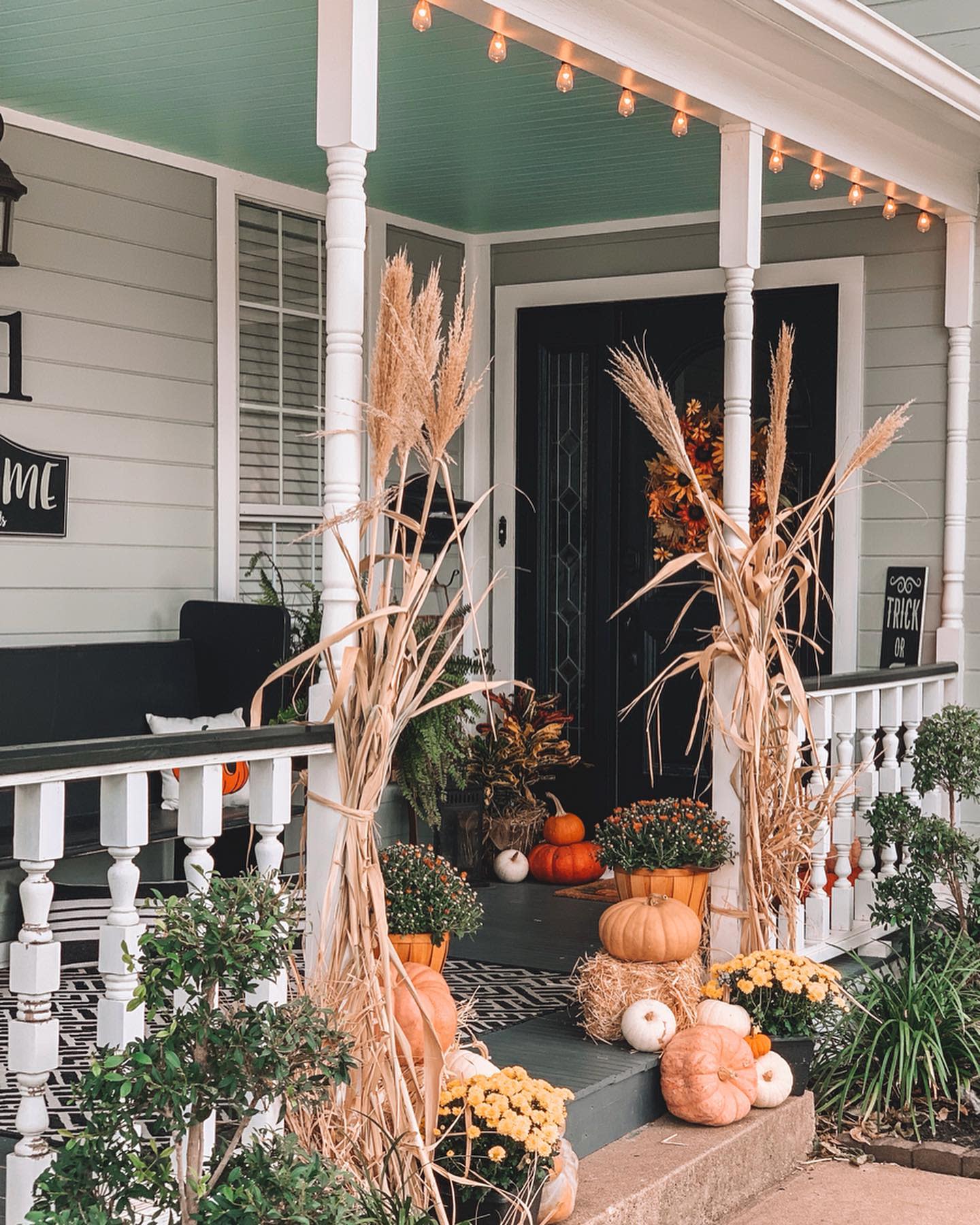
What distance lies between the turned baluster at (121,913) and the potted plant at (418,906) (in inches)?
37.6

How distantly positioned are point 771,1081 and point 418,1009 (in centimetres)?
128

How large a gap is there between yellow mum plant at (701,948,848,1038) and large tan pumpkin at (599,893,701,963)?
0.19 meters

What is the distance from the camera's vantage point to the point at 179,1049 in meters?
2.41

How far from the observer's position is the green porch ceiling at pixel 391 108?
14.0 ft

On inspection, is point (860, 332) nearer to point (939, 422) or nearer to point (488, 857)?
point (939, 422)

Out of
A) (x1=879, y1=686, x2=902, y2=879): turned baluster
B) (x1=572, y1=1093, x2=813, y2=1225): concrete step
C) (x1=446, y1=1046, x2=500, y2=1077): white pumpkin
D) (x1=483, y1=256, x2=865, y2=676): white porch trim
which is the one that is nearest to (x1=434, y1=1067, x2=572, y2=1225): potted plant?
(x1=446, y1=1046, x2=500, y2=1077): white pumpkin

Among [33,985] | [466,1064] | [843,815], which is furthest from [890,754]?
[33,985]

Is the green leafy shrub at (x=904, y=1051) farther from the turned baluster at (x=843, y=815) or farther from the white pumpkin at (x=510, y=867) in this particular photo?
the white pumpkin at (x=510, y=867)

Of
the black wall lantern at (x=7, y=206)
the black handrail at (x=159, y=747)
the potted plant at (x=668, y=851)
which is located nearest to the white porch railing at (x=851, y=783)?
the potted plant at (x=668, y=851)

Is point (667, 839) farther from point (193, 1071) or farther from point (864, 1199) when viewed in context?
point (193, 1071)

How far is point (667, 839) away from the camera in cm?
436

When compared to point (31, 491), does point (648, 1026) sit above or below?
below

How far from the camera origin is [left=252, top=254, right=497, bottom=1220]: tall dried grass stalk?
9.45 feet

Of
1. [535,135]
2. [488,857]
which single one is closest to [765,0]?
[535,135]
